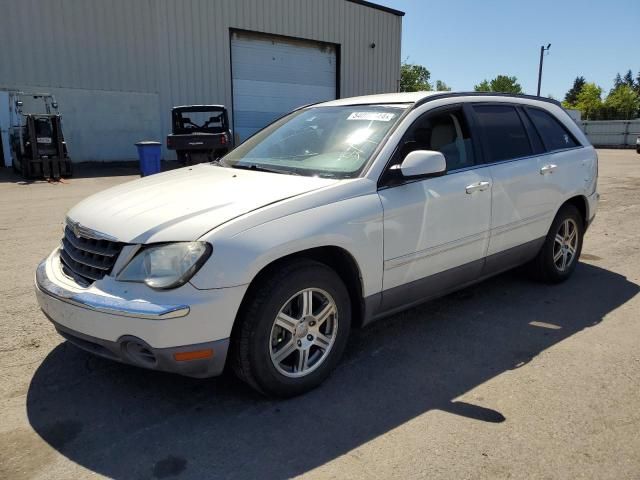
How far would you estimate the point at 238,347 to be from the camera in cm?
281

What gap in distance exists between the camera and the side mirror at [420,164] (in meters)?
3.32

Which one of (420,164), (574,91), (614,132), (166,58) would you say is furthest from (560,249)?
(574,91)

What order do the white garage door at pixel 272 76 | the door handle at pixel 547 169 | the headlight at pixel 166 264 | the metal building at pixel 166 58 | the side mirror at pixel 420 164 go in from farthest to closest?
the white garage door at pixel 272 76, the metal building at pixel 166 58, the door handle at pixel 547 169, the side mirror at pixel 420 164, the headlight at pixel 166 264

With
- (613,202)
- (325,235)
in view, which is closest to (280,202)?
(325,235)

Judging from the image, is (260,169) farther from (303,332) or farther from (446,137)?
(446,137)

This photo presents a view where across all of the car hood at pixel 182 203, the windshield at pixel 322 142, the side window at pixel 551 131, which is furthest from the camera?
the side window at pixel 551 131

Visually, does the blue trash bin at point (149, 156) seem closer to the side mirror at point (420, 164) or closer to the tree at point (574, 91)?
the side mirror at point (420, 164)

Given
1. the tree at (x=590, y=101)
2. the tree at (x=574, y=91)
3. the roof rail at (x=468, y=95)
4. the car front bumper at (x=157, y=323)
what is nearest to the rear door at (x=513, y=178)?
the roof rail at (x=468, y=95)

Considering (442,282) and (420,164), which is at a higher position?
(420,164)

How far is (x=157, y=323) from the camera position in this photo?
256 cm

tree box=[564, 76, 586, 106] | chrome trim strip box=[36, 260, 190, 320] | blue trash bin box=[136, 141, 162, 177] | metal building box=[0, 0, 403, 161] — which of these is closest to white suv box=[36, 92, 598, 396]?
chrome trim strip box=[36, 260, 190, 320]

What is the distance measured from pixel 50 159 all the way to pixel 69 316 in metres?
12.9

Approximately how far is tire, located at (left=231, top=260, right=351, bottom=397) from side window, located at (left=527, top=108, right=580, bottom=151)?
2.79 metres

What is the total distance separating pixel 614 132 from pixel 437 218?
4409cm
